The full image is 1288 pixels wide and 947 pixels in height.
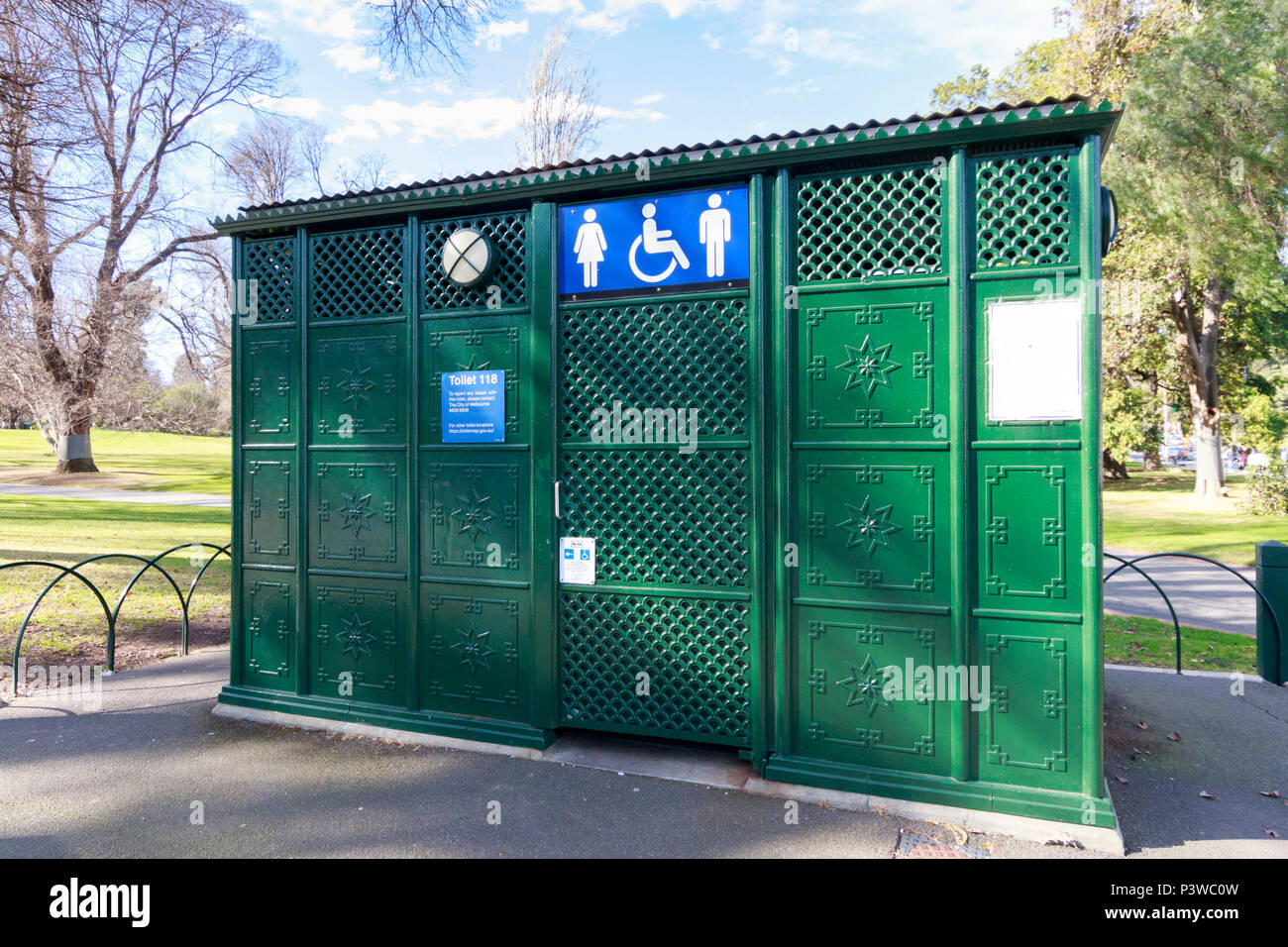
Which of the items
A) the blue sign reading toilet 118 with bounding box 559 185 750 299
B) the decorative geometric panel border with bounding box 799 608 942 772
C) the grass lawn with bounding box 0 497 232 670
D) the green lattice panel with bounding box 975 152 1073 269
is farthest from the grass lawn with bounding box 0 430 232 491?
the green lattice panel with bounding box 975 152 1073 269

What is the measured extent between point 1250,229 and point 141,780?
20951 millimetres

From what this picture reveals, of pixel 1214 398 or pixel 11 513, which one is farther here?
pixel 1214 398

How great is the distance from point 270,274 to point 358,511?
2008mm

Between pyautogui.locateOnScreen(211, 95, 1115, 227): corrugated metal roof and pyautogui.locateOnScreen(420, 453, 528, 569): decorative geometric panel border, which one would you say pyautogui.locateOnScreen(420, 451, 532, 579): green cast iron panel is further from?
pyautogui.locateOnScreen(211, 95, 1115, 227): corrugated metal roof

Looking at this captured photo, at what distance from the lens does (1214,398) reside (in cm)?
2167

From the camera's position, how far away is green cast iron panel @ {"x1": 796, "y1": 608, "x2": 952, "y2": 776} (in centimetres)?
418

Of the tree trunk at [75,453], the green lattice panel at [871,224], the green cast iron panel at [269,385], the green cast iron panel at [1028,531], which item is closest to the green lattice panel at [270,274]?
the green cast iron panel at [269,385]

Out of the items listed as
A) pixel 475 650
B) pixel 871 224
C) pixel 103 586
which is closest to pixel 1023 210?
pixel 871 224

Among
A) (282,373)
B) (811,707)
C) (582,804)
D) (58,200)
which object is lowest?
(582,804)

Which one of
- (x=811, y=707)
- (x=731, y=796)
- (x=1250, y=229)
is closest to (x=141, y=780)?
(x=731, y=796)

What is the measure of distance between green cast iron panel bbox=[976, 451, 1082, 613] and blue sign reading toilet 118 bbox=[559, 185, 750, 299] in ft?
6.27

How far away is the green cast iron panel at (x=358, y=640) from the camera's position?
5383 millimetres

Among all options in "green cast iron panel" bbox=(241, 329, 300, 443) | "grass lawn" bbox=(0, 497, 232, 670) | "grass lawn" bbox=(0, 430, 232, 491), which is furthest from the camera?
"grass lawn" bbox=(0, 430, 232, 491)

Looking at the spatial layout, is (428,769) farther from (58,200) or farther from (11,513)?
(11,513)
